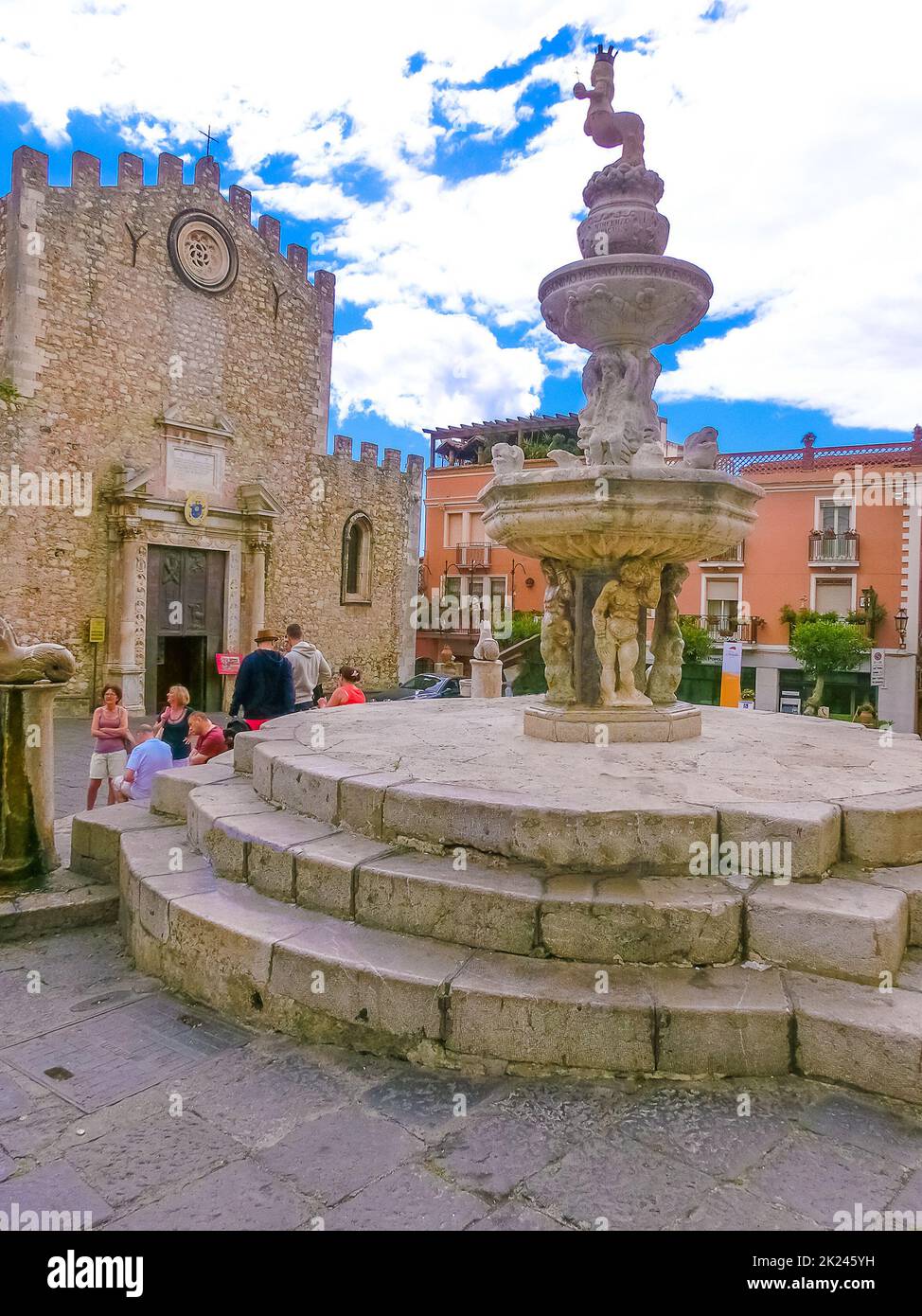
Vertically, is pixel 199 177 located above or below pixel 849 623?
above

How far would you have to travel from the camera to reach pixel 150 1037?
121 inches


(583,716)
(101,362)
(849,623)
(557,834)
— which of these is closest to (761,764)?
(583,716)

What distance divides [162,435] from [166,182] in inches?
209

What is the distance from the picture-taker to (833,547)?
84.5ft

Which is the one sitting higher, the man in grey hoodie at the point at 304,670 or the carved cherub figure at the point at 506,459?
the carved cherub figure at the point at 506,459

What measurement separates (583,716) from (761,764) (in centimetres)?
121

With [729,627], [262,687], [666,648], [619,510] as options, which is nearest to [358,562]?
[729,627]

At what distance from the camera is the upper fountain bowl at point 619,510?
4781mm

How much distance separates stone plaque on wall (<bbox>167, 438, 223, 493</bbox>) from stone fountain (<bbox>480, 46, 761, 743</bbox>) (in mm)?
13138

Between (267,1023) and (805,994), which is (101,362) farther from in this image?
(805,994)

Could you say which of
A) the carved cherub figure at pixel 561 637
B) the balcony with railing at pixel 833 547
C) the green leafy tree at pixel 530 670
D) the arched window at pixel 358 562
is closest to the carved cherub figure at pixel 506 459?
the carved cherub figure at pixel 561 637

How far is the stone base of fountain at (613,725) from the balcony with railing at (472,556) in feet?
91.1

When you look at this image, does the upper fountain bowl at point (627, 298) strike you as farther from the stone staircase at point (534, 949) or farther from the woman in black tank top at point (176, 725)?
the woman in black tank top at point (176, 725)
